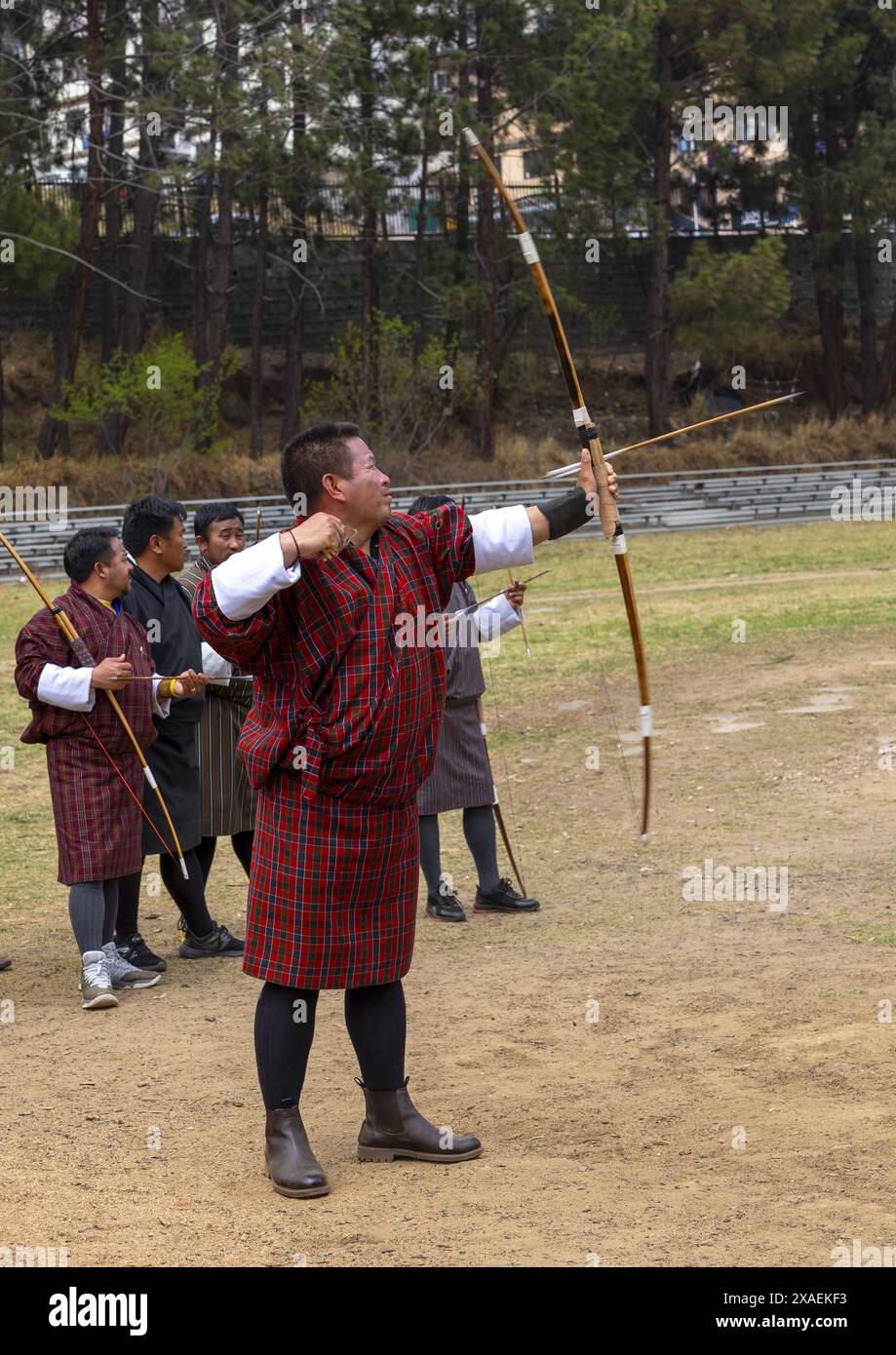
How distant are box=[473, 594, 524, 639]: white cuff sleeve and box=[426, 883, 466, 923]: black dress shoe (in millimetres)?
1170

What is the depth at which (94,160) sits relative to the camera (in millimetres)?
27859

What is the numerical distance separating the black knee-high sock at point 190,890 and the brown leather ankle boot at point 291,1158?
232 centimetres

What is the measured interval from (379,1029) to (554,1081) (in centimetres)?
81

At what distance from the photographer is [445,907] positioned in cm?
696

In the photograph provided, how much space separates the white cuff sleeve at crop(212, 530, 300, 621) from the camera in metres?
3.70

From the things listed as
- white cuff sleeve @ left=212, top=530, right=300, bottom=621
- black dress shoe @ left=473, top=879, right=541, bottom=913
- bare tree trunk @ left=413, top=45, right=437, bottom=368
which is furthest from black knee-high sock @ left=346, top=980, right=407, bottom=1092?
bare tree trunk @ left=413, top=45, right=437, bottom=368

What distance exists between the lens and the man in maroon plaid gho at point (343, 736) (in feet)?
12.8

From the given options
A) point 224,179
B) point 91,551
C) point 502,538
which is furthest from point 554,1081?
point 224,179

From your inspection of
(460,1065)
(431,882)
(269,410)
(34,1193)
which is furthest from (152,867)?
(269,410)

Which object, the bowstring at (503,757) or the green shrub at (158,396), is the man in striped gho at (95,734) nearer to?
the bowstring at (503,757)

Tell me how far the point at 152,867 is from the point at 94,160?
72.9 ft

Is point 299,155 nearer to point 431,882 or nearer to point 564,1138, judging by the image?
point 431,882
